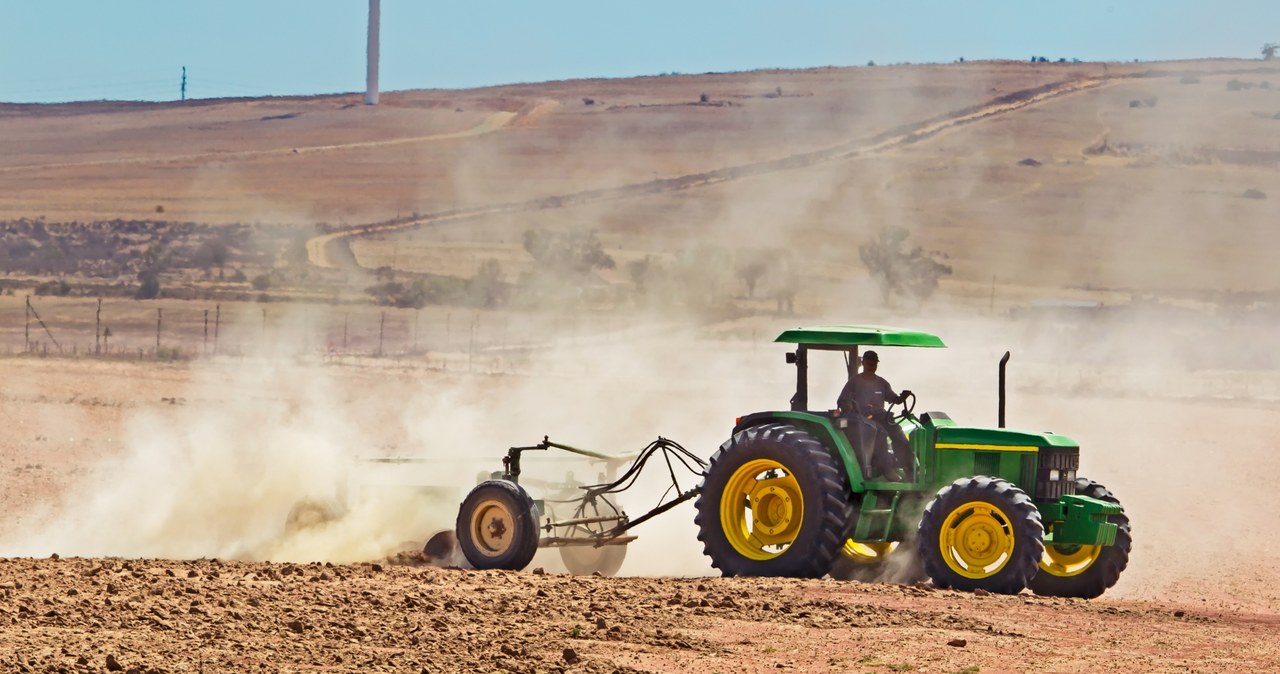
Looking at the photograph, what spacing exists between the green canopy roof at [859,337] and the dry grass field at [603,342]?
1.99 metres

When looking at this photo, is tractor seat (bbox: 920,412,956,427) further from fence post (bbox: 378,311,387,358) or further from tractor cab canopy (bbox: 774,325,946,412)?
fence post (bbox: 378,311,387,358)

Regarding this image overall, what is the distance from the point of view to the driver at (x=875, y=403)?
1370 cm

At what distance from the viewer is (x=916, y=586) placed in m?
12.8

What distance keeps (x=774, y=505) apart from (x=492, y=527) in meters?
2.22

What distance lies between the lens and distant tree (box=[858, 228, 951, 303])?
59.9 meters

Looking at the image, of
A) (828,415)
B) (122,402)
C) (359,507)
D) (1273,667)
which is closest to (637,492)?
(359,507)

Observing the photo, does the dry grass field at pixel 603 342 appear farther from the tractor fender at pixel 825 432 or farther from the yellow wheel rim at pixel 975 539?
the tractor fender at pixel 825 432

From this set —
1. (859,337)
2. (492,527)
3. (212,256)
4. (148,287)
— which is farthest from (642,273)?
(859,337)

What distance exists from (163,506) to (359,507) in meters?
3.34

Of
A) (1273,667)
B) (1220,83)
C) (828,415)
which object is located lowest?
(1273,667)

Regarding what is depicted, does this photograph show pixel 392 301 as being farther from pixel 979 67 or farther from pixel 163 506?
pixel 979 67

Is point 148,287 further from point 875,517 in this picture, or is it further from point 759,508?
point 875,517

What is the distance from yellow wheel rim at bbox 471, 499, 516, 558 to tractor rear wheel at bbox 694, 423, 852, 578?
4.93ft

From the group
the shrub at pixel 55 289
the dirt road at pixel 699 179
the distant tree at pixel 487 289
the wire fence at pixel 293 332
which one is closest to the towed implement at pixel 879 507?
the wire fence at pixel 293 332
